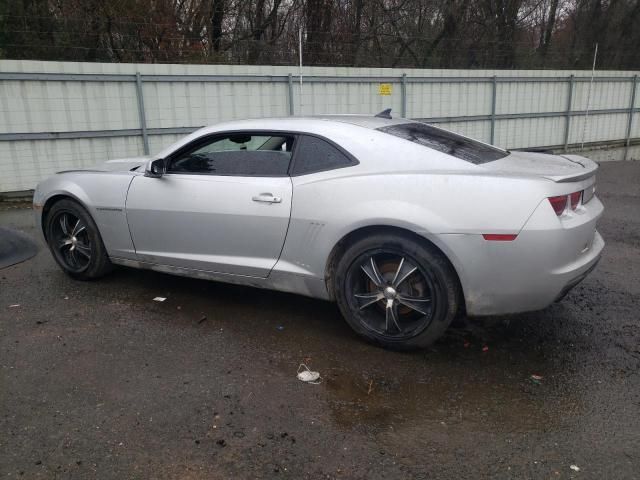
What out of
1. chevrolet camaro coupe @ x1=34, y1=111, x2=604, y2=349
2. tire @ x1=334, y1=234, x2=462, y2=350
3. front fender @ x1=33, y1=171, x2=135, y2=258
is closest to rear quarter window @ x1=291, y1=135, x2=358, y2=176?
chevrolet camaro coupe @ x1=34, y1=111, x2=604, y2=349

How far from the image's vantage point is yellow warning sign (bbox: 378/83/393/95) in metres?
11.9

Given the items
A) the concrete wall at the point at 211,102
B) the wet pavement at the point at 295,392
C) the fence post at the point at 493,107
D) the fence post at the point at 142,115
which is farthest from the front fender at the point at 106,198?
the fence post at the point at 493,107

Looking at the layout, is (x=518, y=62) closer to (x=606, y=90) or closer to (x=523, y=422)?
(x=606, y=90)

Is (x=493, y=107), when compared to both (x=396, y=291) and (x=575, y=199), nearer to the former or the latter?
(x=575, y=199)

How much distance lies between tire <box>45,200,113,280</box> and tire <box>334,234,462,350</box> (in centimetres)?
236

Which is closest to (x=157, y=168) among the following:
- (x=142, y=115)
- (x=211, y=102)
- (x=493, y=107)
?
(x=142, y=115)

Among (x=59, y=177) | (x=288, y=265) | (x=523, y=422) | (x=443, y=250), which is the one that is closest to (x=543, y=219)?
(x=443, y=250)

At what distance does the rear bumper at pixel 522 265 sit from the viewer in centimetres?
322

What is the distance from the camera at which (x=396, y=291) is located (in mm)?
3592

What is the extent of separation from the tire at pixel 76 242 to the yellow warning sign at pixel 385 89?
27.0 feet

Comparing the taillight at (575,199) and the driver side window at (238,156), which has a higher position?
the driver side window at (238,156)

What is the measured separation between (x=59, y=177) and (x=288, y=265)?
251cm

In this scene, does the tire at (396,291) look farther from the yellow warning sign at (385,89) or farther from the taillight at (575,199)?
the yellow warning sign at (385,89)

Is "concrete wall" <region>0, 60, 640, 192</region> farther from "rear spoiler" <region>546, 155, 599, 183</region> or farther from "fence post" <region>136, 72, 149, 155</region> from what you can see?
"rear spoiler" <region>546, 155, 599, 183</region>
